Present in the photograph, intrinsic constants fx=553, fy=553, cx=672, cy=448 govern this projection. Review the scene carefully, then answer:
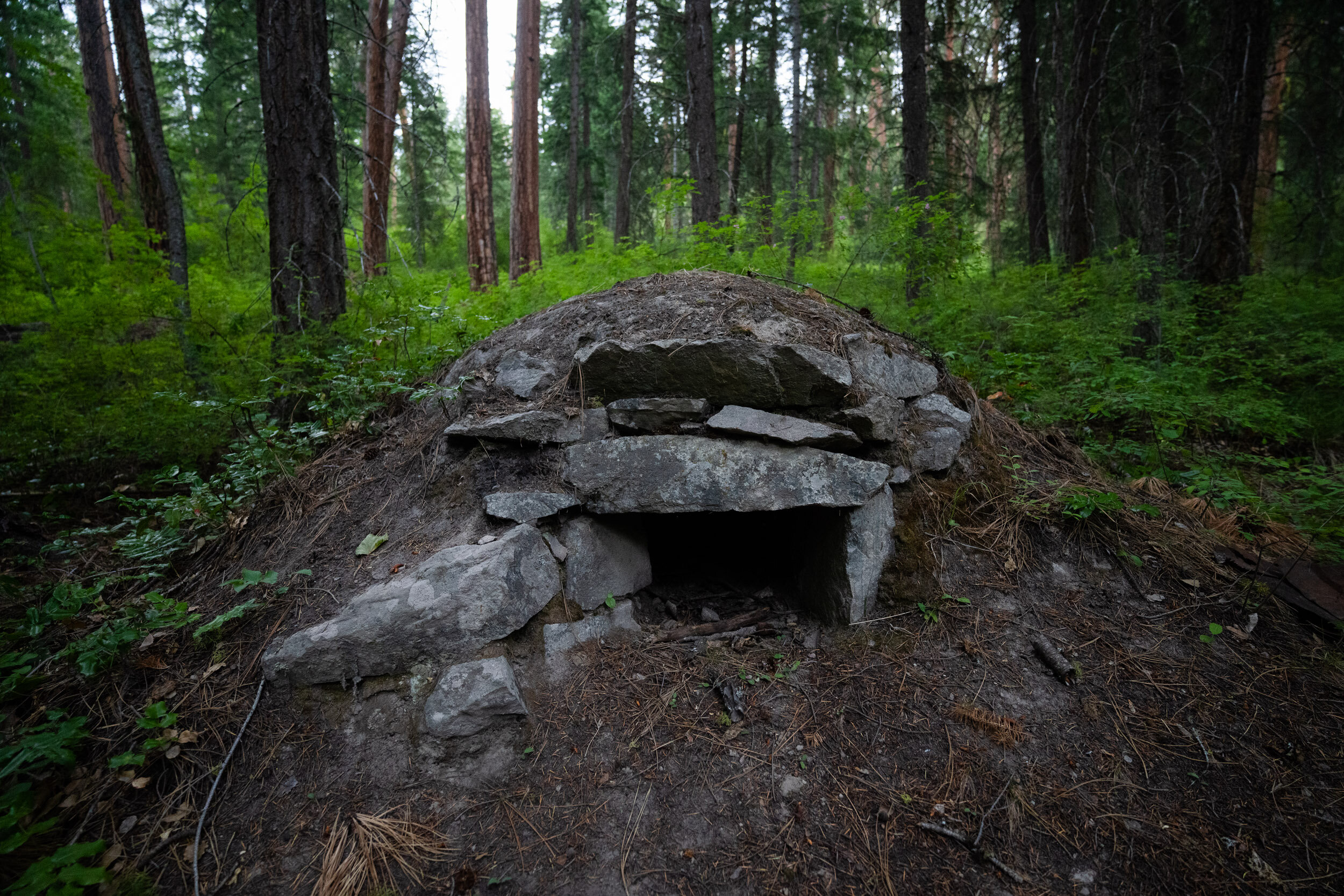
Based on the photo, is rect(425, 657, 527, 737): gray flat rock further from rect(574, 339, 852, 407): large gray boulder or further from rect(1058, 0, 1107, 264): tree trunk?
rect(1058, 0, 1107, 264): tree trunk

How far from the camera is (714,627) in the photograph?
110 inches

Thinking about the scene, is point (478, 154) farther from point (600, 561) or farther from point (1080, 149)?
point (600, 561)

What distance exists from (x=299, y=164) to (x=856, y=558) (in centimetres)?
462

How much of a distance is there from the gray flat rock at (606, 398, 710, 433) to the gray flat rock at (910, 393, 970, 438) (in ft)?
4.22

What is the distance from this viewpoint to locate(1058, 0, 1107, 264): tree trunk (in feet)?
23.2

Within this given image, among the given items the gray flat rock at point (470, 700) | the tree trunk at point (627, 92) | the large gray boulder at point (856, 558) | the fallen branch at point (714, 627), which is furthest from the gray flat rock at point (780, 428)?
the tree trunk at point (627, 92)

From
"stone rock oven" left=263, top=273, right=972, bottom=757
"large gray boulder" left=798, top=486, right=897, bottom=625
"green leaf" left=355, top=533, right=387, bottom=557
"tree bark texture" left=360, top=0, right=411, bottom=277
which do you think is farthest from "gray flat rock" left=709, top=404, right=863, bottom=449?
"tree bark texture" left=360, top=0, right=411, bottom=277

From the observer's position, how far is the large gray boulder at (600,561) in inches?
104

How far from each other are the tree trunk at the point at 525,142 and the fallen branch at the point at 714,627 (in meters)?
8.81

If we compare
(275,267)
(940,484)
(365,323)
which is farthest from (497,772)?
(275,267)

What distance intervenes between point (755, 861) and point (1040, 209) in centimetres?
1087

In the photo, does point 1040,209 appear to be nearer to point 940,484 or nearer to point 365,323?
point 940,484

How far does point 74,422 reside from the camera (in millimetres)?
4379

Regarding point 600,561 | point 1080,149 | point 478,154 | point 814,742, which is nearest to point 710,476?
point 600,561
